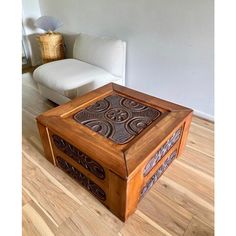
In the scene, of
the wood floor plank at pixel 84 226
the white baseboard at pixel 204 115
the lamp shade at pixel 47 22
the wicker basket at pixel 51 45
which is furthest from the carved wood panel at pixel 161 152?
the lamp shade at pixel 47 22

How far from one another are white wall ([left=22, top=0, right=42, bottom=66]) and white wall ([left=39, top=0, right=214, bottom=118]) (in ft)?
2.85

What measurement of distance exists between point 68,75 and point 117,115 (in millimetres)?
839

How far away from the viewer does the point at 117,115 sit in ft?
3.93

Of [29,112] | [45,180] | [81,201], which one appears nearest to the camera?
[81,201]

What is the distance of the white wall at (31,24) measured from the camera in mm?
2676

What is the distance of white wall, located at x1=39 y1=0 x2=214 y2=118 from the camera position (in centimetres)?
154

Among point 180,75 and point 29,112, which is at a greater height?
point 180,75

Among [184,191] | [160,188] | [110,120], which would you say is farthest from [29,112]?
[184,191]

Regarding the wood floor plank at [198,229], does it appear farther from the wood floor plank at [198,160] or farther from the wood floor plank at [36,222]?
the wood floor plank at [36,222]
